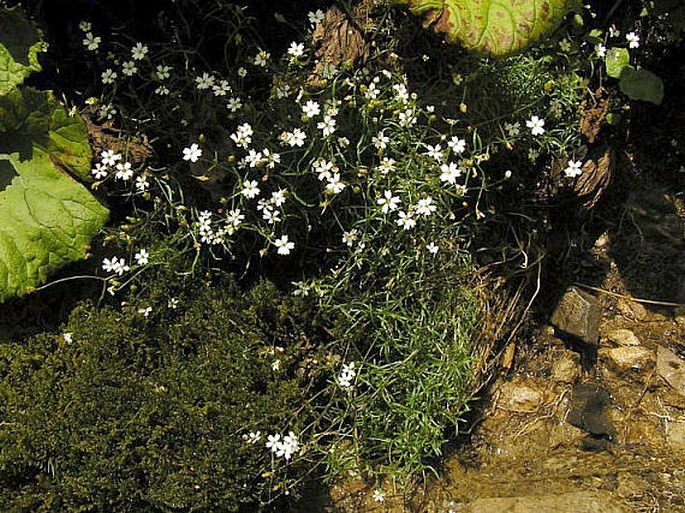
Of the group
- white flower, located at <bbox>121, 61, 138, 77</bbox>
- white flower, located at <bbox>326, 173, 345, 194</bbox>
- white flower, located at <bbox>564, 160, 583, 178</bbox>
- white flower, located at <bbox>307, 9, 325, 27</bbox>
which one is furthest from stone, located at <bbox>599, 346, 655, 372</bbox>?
white flower, located at <bbox>121, 61, 138, 77</bbox>

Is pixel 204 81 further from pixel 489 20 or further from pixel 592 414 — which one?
pixel 592 414

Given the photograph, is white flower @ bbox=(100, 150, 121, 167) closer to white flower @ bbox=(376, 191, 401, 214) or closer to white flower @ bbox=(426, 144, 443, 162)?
white flower @ bbox=(376, 191, 401, 214)

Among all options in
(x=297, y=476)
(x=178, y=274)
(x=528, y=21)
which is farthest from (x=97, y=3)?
(x=297, y=476)

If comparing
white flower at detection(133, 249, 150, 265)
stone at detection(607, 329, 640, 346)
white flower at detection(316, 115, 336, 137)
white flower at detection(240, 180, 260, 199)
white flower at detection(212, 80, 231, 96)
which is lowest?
stone at detection(607, 329, 640, 346)

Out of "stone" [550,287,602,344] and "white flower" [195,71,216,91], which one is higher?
"white flower" [195,71,216,91]

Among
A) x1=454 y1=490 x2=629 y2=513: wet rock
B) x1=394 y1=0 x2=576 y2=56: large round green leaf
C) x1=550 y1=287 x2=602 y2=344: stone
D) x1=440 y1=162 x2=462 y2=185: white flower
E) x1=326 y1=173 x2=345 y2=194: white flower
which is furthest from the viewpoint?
x1=550 y1=287 x2=602 y2=344: stone

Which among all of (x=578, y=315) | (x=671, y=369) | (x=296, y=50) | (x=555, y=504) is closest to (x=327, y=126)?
(x=296, y=50)
